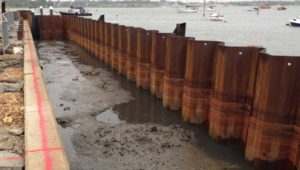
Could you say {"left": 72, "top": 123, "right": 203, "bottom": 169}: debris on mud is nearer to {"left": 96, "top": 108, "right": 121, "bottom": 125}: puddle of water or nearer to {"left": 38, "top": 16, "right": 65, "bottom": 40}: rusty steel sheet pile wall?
{"left": 96, "top": 108, "right": 121, "bottom": 125}: puddle of water

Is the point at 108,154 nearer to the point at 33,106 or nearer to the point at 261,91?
the point at 33,106

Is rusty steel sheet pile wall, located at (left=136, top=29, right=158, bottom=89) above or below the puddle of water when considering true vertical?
above

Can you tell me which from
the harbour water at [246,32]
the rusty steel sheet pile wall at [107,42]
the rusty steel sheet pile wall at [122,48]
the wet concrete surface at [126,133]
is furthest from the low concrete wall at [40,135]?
the harbour water at [246,32]

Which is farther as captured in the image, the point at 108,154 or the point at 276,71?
the point at 108,154

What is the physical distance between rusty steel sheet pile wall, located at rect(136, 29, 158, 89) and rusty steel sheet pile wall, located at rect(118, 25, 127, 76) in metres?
1.90

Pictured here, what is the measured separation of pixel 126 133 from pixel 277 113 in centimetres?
374

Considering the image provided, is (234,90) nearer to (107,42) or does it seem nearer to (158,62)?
(158,62)

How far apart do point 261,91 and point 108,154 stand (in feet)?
11.5

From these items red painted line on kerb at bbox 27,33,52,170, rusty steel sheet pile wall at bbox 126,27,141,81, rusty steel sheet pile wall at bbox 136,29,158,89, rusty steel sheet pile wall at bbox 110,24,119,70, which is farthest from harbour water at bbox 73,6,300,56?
red painted line on kerb at bbox 27,33,52,170

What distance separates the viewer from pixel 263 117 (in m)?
6.43

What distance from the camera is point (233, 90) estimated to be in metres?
7.32

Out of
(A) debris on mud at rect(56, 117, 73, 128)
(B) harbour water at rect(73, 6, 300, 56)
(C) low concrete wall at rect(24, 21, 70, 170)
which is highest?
(C) low concrete wall at rect(24, 21, 70, 170)

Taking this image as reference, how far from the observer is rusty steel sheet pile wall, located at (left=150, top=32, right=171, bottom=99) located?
34.3 ft

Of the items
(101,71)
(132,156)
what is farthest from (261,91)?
(101,71)
